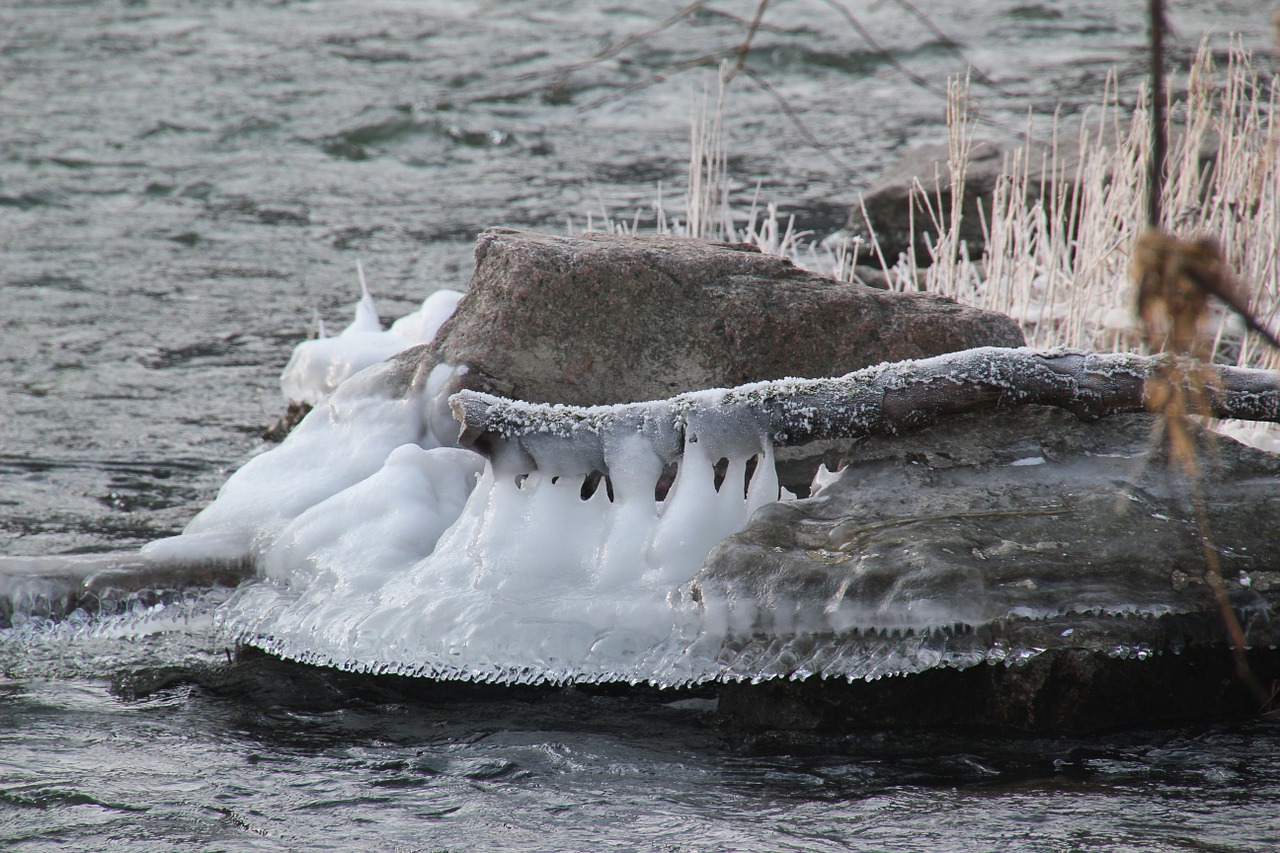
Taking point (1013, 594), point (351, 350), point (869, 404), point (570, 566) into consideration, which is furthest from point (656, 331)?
point (351, 350)

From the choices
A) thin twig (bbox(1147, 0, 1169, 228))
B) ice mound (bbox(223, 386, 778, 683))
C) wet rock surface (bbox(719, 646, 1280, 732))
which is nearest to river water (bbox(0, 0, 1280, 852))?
wet rock surface (bbox(719, 646, 1280, 732))

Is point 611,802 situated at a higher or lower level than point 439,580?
lower

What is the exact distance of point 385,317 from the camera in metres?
7.35

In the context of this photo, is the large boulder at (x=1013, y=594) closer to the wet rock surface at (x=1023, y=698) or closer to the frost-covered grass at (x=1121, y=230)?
the wet rock surface at (x=1023, y=698)

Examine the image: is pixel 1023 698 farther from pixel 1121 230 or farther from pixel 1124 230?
pixel 1121 230

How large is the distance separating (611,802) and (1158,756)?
1.23m

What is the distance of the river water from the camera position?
9.36 feet

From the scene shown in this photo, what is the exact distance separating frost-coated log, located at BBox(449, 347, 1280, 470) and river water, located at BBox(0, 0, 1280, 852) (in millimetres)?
685

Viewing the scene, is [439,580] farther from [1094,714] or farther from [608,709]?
[1094,714]

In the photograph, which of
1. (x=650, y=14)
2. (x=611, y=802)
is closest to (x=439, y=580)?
(x=611, y=802)

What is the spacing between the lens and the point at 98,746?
3.24m

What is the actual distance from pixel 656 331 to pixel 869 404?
97 cm

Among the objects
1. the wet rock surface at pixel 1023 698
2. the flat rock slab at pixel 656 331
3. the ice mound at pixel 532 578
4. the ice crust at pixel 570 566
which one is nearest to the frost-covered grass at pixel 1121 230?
the flat rock slab at pixel 656 331

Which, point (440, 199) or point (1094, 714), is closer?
point (1094, 714)
